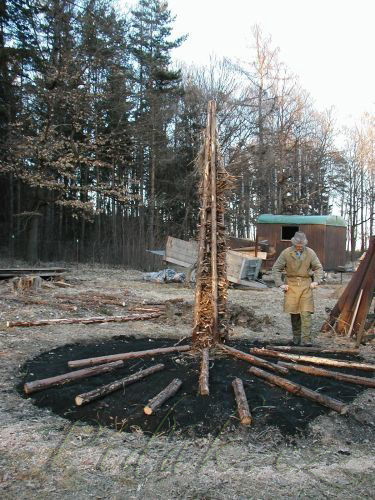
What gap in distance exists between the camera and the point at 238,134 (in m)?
28.9

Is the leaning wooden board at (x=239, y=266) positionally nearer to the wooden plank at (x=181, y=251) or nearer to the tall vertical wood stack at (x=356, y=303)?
the wooden plank at (x=181, y=251)

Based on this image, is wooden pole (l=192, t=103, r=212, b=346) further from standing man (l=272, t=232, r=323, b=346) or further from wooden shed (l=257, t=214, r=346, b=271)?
wooden shed (l=257, t=214, r=346, b=271)

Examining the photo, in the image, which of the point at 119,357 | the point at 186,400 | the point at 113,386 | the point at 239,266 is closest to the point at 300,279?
the point at 119,357

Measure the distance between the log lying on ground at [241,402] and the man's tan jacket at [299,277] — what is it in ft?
8.67

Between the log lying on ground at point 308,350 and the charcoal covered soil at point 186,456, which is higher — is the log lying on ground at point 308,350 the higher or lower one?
the higher one

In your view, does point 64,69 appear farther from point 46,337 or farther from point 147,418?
point 147,418

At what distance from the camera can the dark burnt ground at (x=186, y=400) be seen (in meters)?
4.06

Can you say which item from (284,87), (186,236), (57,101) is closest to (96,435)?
(57,101)

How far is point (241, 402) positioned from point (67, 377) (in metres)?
2.00

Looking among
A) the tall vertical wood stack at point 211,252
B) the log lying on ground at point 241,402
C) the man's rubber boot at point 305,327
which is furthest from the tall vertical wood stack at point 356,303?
the log lying on ground at point 241,402

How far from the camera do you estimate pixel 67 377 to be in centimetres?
505

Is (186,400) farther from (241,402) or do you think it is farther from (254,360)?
(254,360)

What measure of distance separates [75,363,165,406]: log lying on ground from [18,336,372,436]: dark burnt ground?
5 cm

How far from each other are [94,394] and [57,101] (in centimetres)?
1837
